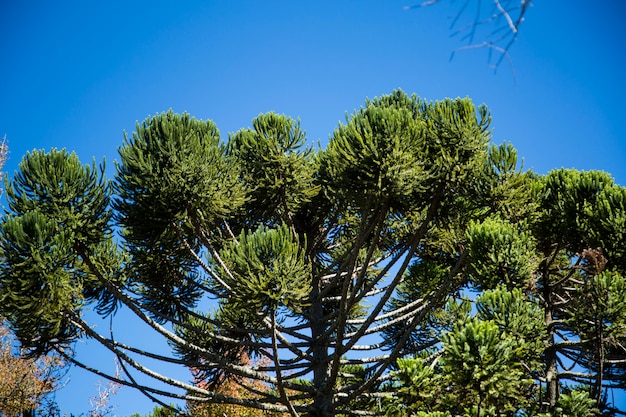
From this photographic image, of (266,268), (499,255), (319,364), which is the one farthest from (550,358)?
(266,268)

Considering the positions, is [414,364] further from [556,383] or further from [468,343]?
[556,383]

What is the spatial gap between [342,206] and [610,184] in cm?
392

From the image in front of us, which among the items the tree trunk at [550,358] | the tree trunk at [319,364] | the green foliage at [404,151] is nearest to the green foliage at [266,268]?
the green foliage at [404,151]

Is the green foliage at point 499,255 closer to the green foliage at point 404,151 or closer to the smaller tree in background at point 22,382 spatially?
the green foliage at point 404,151

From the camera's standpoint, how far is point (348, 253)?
902 cm

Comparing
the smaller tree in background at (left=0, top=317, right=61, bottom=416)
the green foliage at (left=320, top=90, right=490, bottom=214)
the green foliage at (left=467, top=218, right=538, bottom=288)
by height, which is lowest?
the smaller tree in background at (left=0, top=317, right=61, bottom=416)

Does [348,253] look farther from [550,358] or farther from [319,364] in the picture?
[550,358]

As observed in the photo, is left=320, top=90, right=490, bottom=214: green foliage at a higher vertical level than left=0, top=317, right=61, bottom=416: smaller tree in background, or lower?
higher

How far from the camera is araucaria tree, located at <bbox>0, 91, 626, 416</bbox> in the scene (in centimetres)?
675

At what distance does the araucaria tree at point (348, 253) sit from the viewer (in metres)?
6.75

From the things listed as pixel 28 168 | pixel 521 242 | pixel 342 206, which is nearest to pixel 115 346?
pixel 28 168

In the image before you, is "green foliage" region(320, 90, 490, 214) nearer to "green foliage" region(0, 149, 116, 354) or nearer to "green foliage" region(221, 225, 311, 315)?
"green foliage" region(221, 225, 311, 315)

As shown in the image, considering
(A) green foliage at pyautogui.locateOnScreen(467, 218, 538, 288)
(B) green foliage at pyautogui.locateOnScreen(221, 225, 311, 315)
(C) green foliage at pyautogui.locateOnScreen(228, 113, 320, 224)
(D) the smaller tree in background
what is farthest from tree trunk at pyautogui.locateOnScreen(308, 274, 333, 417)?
(D) the smaller tree in background

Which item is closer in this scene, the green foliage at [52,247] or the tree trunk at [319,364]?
the green foliage at [52,247]
